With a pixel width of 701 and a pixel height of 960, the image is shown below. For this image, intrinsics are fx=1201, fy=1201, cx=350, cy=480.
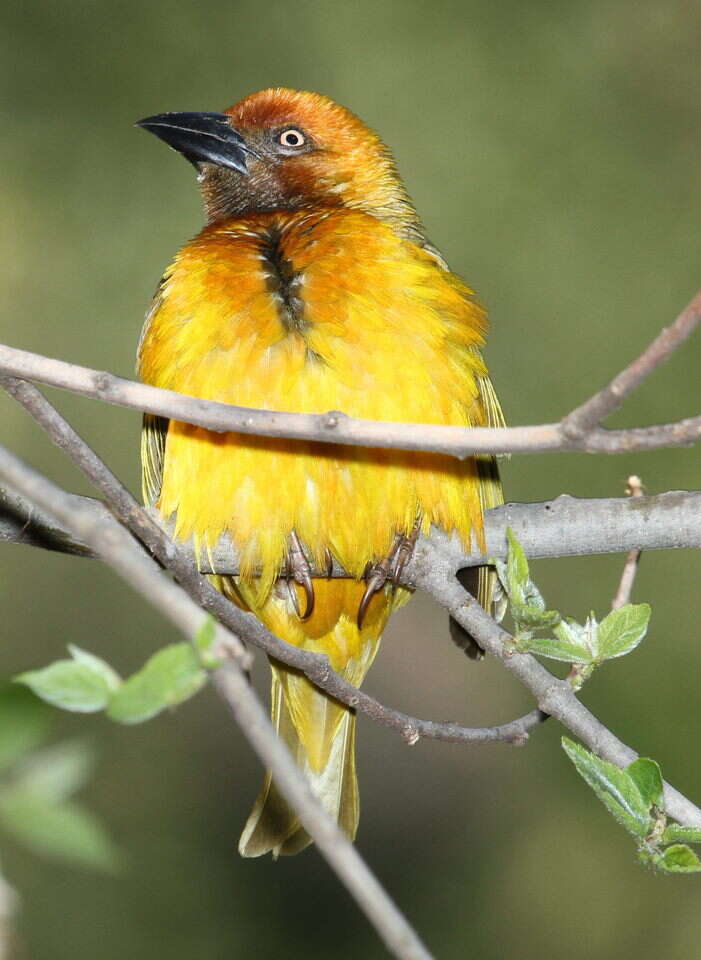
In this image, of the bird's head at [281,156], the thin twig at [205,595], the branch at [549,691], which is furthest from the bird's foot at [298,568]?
the bird's head at [281,156]

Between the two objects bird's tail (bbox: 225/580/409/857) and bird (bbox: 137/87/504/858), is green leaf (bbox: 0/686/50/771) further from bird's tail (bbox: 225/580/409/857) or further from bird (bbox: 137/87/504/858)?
bird's tail (bbox: 225/580/409/857)

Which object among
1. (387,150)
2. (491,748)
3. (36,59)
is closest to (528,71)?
(387,150)

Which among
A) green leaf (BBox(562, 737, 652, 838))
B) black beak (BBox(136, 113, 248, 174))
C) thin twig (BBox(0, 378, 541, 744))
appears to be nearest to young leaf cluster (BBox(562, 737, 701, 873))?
green leaf (BBox(562, 737, 652, 838))

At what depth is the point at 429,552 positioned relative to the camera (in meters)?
2.89

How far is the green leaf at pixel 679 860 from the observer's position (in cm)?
171

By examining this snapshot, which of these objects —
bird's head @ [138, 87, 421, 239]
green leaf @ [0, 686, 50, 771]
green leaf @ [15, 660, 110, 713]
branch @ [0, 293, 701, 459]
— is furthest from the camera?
bird's head @ [138, 87, 421, 239]

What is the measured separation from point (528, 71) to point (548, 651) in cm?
396

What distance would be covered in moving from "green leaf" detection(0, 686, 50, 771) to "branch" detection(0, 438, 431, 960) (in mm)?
133

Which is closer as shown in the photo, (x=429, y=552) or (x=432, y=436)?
Result: (x=432, y=436)

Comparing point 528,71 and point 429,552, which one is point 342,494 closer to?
point 429,552

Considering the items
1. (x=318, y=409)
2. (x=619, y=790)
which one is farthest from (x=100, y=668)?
(x=318, y=409)

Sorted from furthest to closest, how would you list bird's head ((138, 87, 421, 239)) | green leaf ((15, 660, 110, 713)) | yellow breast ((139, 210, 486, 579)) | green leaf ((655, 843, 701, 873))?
1. bird's head ((138, 87, 421, 239))
2. yellow breast ((139, 210, 486, 579))
3. green leaf ((655, 843, 701, 873))
4. green leaf ((15, 660, 110, 713))

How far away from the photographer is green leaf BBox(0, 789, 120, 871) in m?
0.84

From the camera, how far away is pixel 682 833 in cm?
174
